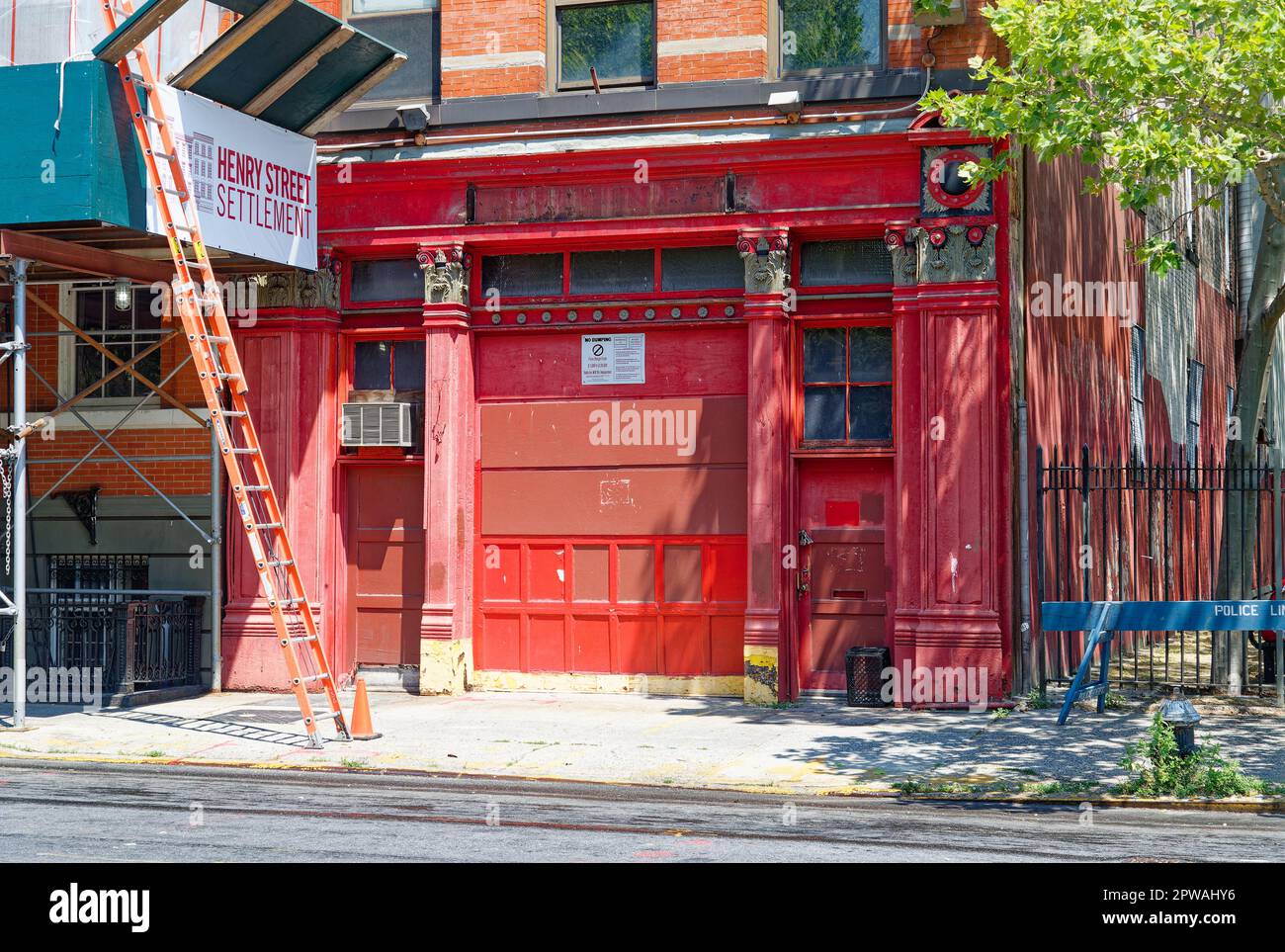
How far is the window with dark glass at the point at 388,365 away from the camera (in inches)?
661

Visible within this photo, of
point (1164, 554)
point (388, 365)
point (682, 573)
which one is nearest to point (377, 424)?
point (388, 365)

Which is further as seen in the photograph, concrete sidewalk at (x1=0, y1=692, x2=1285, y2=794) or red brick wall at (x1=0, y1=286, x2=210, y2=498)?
red brick wall at (x1=0, y1=286, x2=210, y2=498)

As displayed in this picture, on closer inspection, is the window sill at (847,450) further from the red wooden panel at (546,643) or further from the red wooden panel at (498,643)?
the red wooden panel at (498,643)

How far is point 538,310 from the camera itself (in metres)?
16.4

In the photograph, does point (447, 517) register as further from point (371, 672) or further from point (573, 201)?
point (573, 201)

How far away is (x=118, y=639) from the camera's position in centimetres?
1617

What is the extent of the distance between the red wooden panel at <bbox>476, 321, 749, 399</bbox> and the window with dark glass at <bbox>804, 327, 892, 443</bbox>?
0.75m

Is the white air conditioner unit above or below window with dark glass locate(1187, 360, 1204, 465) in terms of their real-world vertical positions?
below

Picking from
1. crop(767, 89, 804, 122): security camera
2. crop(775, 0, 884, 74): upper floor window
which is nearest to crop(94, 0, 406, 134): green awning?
crop(767, 89, 804, 122): security camera

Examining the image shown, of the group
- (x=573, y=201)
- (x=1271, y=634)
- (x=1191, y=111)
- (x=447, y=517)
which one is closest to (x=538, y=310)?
(x=573, y=201)

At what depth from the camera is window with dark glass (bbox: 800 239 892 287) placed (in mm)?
15461

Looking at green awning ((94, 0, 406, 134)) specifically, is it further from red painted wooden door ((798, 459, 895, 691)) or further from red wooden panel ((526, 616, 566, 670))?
red painted wooden door ((798, 459, 895, 691))

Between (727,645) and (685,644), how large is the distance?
45 cm

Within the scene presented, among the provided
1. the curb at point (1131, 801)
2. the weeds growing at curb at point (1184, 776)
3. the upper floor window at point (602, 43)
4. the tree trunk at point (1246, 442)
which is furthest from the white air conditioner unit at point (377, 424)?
the weeds growing at curb at point (1184, 776)
